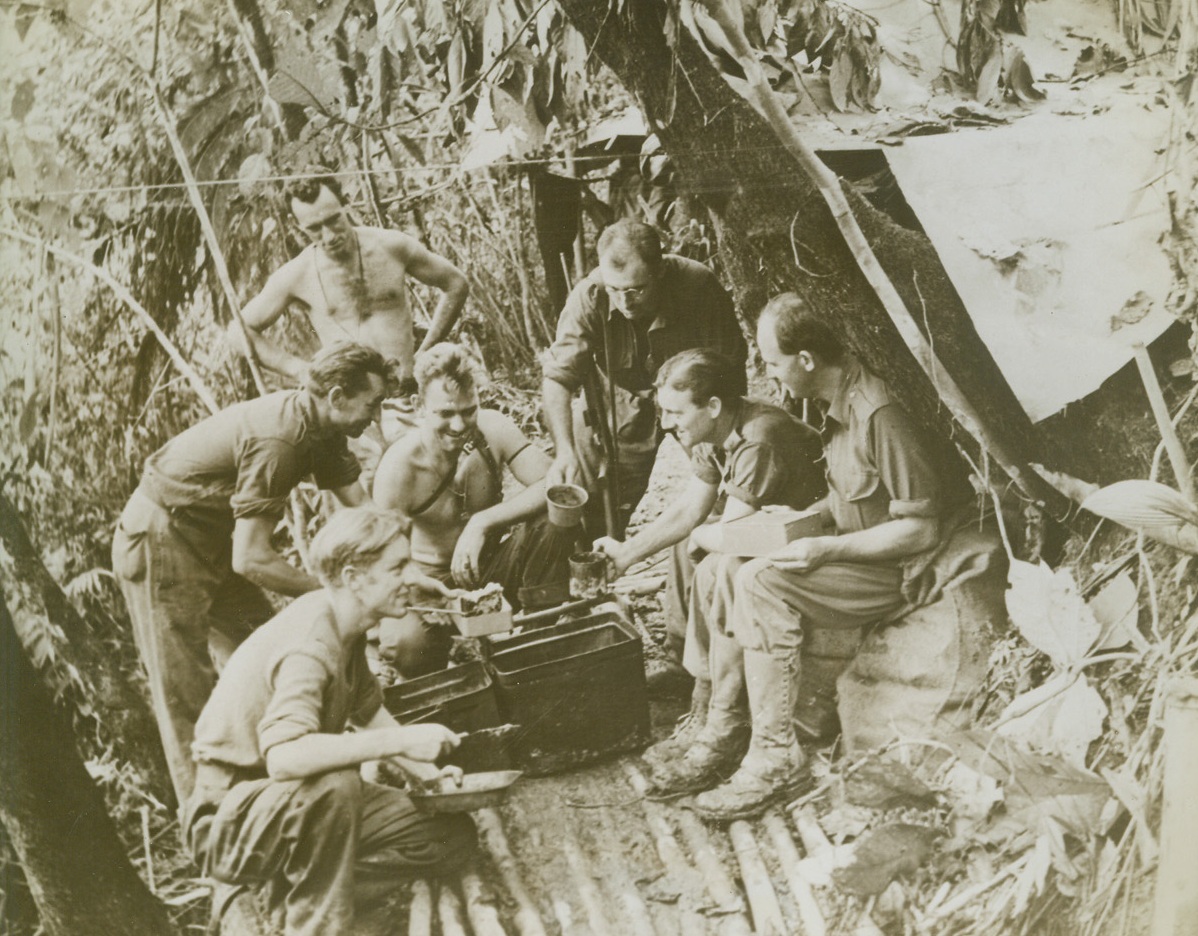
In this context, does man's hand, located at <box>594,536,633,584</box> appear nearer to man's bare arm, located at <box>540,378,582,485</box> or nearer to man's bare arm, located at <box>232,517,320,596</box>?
man's bare arm, located at <box>540,378,582,485</box>

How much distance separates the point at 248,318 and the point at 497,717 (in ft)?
4.18

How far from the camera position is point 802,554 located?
123 inches

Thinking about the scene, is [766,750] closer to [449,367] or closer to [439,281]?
[449,367]

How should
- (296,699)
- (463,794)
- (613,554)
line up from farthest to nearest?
(613,554), (463,794), (296,699)

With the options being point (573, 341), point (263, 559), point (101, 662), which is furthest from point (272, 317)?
point (101, 662)

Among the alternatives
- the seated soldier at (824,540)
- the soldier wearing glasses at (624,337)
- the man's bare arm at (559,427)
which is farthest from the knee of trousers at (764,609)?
the man's bare arm at (559,427)

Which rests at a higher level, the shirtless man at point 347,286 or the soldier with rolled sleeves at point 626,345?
the shirtless man at point 347,286

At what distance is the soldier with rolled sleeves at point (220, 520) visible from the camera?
9.95 feet

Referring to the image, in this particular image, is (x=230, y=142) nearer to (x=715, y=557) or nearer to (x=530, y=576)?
(x=530, y=576)

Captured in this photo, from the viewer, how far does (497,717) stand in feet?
10.2

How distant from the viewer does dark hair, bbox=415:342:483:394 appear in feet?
10.2

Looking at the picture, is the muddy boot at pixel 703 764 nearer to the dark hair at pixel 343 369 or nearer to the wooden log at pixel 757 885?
the wooden log at pixel 757 885

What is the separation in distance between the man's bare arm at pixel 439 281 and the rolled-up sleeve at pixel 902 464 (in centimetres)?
118

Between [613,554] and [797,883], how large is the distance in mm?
1024
